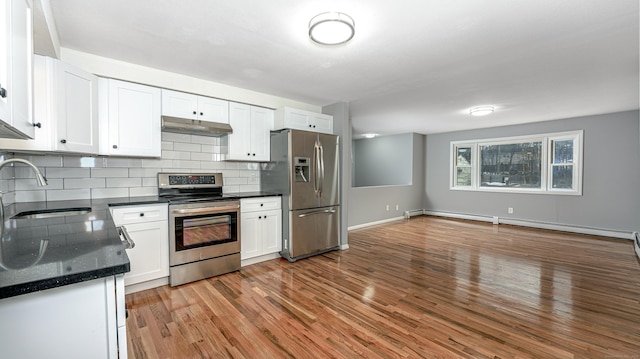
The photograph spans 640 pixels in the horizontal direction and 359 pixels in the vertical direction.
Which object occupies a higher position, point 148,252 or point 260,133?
point 260,133

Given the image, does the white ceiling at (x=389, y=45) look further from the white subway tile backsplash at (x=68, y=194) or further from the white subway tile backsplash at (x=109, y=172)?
the white subway tile backsplash at (x=68, y=194)

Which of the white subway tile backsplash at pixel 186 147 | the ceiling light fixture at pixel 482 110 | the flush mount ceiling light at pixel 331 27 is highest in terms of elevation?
the ceiling light fixture at pixel 482 110

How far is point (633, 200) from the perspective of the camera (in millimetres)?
4828

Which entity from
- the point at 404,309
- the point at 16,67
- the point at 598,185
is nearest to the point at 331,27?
the point at 16,67

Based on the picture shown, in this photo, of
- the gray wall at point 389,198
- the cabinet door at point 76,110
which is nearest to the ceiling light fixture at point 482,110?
the gray wall at point 389,198

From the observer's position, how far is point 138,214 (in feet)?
8.80

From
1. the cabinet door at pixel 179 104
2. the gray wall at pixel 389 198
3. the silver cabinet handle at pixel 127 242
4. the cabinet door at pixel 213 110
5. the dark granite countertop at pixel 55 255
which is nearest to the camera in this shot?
the dark granite countertop at pixel 55 255

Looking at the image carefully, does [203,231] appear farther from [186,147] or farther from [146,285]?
[186,147]

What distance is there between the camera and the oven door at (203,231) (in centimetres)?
287

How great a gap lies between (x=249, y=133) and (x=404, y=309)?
8.69 ft

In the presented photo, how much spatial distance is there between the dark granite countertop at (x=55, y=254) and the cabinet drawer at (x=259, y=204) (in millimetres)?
1902

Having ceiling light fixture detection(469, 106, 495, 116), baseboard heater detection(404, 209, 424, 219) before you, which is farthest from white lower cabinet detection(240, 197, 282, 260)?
baseboard heater detection(404, 209, 424, 219)

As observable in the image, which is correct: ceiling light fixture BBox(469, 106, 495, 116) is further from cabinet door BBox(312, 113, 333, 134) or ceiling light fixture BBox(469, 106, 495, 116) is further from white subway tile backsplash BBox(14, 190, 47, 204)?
white subway tile backsplash BBox(14, 190, 47, 204)

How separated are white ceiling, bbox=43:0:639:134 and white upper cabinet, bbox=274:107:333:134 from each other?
247 mm
